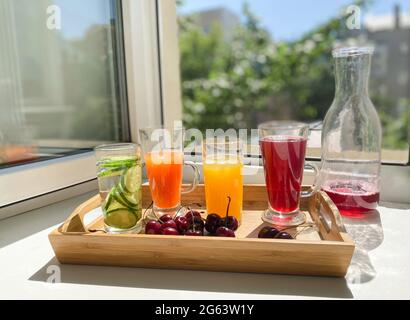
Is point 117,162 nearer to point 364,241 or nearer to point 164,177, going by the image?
point 164,177

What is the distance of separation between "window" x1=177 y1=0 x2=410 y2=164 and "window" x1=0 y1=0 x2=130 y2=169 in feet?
6.59

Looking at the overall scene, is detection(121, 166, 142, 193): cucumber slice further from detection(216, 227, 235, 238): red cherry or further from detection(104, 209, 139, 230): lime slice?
detection(216, 227, 235, 238): red cherry

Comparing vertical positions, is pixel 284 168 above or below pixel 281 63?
below

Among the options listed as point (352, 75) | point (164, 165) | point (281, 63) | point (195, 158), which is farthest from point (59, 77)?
point (281, 63)

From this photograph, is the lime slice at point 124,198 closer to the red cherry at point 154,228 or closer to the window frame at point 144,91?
the red cherry at point 154,228

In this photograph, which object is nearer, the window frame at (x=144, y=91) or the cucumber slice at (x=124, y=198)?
the cucumber slice at (x=124, y=198)

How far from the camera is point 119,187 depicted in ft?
2.23

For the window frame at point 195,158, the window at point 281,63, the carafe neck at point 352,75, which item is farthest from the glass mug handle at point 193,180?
the window at point 281,63

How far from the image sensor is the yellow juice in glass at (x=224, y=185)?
739mm

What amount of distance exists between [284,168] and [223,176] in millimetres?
125

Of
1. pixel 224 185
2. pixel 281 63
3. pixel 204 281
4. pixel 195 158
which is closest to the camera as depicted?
pixel 204 281

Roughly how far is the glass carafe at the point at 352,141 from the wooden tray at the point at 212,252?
0.19m
